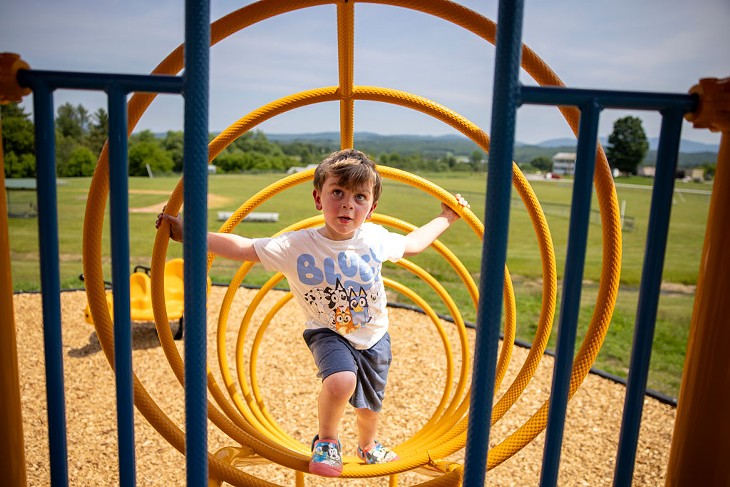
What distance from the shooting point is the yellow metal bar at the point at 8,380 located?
4.25ft

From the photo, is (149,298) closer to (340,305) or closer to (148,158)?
(340,305)

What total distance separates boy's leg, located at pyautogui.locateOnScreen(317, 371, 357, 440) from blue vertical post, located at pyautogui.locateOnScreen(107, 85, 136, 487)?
3.22 ft

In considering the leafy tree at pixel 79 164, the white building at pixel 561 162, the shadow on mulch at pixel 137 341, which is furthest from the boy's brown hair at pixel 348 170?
the white building at pixel 561 162

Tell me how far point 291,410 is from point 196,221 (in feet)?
12.6

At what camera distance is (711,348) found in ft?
4.13

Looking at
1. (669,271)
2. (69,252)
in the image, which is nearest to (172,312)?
(69,252)

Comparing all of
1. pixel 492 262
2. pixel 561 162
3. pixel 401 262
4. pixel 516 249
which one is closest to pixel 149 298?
pixel 401 262

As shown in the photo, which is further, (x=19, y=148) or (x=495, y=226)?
(x=19, y=148)

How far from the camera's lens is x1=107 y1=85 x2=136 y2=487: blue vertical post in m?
1.23

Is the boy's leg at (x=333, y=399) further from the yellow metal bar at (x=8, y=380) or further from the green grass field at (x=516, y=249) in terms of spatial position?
the green grass field at (x=516, y=249)

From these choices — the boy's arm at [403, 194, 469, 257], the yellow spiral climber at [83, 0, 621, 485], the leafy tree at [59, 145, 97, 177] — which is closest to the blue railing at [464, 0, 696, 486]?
the yellow spiral climber at [83, 0, 621, 485]

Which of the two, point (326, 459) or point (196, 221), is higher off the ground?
point (196, 221)

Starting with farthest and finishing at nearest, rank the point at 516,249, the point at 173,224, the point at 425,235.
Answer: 1. the point at 516,249
2. the point at 425,235
3. the point at 173,224

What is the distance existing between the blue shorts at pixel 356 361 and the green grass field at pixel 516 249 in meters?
3.28
